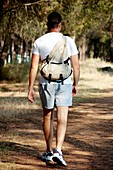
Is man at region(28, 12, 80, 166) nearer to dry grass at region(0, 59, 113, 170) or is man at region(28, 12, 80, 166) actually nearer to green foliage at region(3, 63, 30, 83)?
dry grass at region(0, 59, 113, 170)

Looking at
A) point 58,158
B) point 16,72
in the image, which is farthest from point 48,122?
point 16,72

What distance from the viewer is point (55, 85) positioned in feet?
20.9

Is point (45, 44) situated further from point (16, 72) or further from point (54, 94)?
point (16, 72)

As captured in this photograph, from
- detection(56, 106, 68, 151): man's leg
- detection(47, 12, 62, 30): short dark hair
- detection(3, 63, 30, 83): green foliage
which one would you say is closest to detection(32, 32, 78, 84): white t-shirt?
detection(47, 12, 62, 30): short dark hair

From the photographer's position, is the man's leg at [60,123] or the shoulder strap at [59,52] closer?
the shoulder strap at [59,52]

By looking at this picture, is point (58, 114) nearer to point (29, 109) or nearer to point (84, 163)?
point (84, 163)

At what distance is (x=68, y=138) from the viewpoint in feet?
28.6

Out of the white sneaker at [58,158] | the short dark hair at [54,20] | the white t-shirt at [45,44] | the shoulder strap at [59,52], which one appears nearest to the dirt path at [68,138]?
the white sneaker at [58,158]

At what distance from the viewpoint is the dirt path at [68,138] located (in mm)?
6570

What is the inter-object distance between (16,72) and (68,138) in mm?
18257

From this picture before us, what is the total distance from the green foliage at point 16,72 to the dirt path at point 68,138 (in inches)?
487

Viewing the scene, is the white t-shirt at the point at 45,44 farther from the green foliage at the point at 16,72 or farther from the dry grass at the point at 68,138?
the green foliage at the point at 16,72

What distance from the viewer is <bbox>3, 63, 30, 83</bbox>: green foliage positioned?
86.8 ft

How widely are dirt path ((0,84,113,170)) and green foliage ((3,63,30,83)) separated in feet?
40.6
